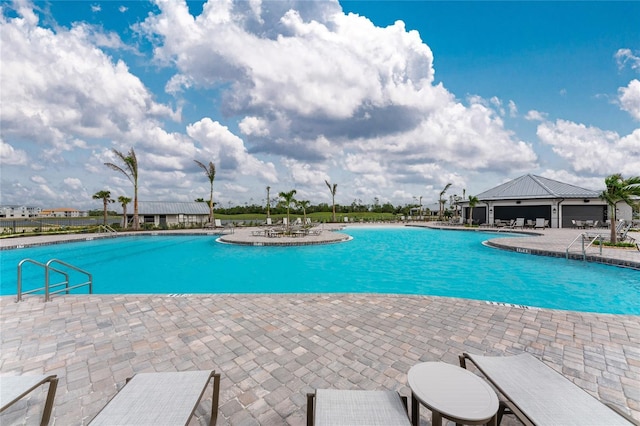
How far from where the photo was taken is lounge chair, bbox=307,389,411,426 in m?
1.53

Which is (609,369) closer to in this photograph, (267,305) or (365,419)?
(365,419)

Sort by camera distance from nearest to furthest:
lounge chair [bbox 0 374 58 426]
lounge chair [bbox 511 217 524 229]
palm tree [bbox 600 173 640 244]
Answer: lounge chair [bbox 0 374 58 426]
palm tree [bbox 600 173 640 244]
lounge chair [bbox 511 217 524 229]

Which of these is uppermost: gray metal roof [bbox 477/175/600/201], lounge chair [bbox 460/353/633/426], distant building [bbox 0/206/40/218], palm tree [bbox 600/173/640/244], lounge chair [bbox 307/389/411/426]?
gray metal roof [bbox 477/175/600/201]

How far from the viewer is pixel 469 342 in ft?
10.4

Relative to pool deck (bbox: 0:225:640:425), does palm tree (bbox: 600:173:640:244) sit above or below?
above

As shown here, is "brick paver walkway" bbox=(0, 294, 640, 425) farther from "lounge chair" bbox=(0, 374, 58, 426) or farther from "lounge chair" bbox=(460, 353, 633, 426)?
"lounge chair" bbox=(460, 353, 633, 426)

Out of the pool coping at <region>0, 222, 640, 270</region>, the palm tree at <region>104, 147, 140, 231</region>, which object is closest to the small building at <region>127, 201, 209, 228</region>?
the palm tree at <region>104, 147, 140, 231</region>

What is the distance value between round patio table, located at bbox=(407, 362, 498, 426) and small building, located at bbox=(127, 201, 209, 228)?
3466 cm

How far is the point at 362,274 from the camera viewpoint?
29.7 ft

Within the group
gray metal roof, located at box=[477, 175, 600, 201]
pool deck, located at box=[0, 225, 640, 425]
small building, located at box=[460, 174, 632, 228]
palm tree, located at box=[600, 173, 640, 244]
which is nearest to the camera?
pool deck, located at box=[0, 225, 640, 425]

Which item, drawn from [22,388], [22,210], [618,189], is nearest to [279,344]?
[22,388]

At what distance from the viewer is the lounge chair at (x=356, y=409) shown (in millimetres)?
1530

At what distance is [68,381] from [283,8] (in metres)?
11.7

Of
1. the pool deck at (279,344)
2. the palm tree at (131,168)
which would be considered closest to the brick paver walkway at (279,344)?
the pool deck at (279,344)
